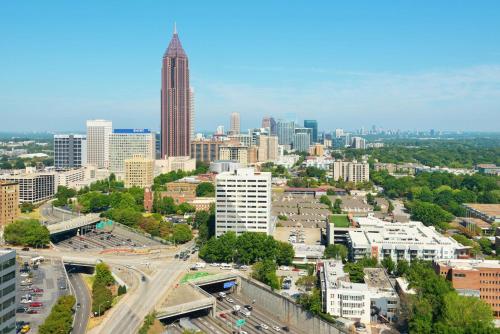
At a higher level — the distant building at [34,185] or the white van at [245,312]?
the distant building at [34,185]

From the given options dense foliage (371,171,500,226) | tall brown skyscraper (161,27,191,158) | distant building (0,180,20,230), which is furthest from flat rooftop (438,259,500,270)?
tall brown skyscraper (161,27,191,158)

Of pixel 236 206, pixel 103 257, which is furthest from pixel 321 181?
pixel 103 257

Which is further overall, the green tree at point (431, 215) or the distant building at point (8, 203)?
the green tree at point (431, 215)

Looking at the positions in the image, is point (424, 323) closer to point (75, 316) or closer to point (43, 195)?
point (75, 316)

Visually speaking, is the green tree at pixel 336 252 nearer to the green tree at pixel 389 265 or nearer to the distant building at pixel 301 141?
the green tree at pixel 389 265

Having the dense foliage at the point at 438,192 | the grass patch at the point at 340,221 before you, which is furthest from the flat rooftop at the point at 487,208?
the grass patch at the point at 340,221

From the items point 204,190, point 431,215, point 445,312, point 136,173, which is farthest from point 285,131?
point 445,312
